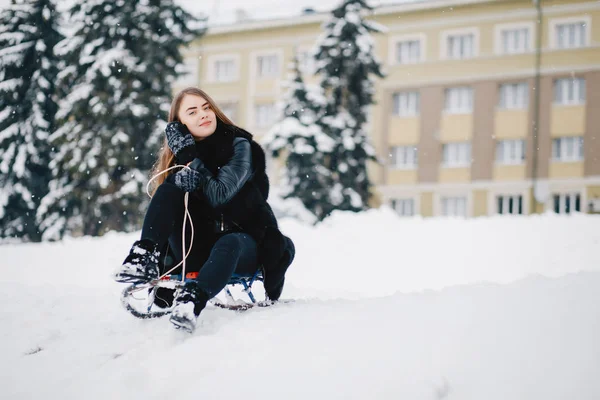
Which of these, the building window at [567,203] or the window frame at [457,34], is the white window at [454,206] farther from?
the window frame at [457,34]

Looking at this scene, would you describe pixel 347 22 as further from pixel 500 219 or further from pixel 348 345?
pixel 348 345

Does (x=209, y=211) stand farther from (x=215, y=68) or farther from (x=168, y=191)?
(x=215, y=68)

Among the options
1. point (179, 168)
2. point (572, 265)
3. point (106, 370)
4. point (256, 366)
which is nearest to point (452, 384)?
point (256, 366)

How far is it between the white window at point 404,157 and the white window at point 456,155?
55.4 inches

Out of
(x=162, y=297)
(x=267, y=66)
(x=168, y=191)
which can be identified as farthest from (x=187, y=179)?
(x=267, y=66)

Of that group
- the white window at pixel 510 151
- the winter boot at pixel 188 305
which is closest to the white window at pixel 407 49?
the white window at pixel 510 151

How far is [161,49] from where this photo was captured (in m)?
20.8

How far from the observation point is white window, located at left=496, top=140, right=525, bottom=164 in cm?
3047

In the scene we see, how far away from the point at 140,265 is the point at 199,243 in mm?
516

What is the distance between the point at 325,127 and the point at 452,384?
21.2 meters

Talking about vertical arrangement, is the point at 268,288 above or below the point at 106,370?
above

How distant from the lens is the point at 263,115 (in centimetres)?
3594

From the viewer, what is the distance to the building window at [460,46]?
31484 millimetres

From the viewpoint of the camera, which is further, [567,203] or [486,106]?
[486,106]
